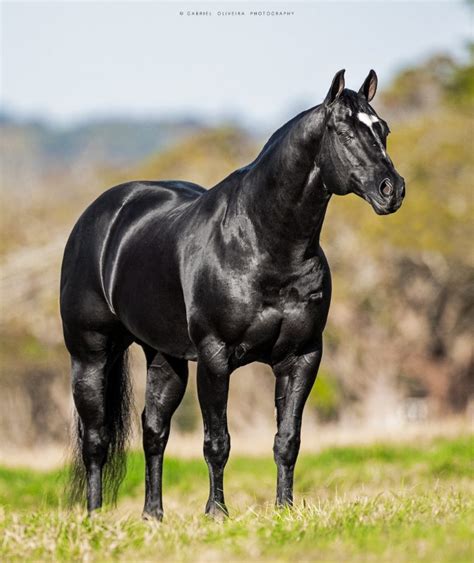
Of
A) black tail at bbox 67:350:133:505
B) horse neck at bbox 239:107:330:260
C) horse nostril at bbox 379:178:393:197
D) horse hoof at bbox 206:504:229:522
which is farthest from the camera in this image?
black tail at bbox 67:350:133:505

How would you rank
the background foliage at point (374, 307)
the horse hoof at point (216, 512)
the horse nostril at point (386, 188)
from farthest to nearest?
the background foliage at point (374, 307)
the horse hoof at point (216, 512)
the horse nostril at point (386, 188)

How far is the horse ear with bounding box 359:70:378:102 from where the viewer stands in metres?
5.65

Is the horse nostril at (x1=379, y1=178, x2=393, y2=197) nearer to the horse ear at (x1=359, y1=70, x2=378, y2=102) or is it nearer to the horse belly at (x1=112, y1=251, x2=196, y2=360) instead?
the horse ear at (x1=359, y1=70, x2=378, y2=102)

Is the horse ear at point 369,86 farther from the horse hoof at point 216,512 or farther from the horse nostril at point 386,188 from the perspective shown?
the horse hoof at point 216,512

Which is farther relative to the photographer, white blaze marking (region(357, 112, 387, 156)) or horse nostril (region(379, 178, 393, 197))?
white blaze marking (region(357, 112, 387, 156))

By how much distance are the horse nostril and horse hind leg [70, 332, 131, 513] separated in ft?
8.33

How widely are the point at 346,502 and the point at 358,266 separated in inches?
934


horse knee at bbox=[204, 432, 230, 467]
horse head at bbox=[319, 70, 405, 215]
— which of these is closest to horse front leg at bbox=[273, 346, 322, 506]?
horse knee at bbox=[204, 432, 230, 467]

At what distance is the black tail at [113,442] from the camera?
7227mm

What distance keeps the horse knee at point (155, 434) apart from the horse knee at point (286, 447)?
3.81 ft

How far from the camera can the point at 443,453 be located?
11844 millimetres

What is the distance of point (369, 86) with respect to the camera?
5.69 metres

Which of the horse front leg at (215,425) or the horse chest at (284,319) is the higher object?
the horse chest at (284,319)

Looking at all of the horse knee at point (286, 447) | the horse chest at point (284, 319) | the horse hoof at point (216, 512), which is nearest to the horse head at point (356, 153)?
the horse chest at point (284, 319)
